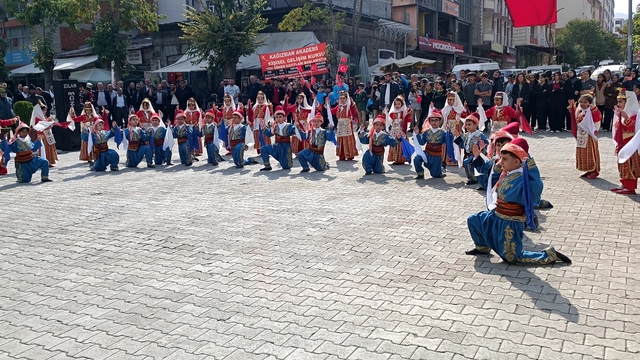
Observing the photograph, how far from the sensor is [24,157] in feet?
37.1

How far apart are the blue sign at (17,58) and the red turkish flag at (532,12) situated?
108ft

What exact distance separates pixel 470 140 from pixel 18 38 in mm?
38126

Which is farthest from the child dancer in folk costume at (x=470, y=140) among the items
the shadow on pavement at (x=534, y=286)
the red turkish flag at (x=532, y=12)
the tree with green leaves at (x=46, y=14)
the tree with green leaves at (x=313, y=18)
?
the tree with green leaves at (x=46, y=14)

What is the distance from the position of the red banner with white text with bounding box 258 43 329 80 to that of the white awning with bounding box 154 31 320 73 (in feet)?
14.6

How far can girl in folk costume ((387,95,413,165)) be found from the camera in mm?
11781

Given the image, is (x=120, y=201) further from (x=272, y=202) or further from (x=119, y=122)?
(x=119, y=122)

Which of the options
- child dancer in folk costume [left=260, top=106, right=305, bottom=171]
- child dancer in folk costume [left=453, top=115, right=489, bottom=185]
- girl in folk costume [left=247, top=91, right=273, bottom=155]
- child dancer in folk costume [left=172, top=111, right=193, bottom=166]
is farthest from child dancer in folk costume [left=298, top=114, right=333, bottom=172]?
child dancer in folk costume [left=172, top=111, right=193, bottom=166]

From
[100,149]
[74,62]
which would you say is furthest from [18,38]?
[100,149]

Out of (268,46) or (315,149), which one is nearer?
(315,149)

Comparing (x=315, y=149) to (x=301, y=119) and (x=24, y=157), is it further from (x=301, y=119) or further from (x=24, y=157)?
(x=24, y=157)

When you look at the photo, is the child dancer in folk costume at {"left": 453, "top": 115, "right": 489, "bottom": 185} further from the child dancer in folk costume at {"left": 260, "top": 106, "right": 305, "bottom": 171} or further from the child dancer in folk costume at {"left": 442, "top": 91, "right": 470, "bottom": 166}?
the child dancer in folk costume at {"left": 260, "top": 106, "right": 305, "bottom": 171}

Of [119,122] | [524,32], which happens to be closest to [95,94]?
[119,122]

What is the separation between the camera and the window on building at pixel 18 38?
127 feet

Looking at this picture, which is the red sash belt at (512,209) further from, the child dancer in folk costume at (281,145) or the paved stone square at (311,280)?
the child dancer in folk costume at (281,145)
